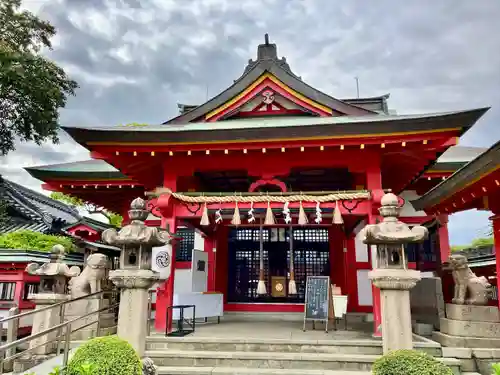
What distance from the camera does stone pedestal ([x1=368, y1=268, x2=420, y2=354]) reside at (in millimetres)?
6117

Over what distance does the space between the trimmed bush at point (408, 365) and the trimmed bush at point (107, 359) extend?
319 cm

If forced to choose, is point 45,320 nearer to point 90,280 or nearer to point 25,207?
point 90,280

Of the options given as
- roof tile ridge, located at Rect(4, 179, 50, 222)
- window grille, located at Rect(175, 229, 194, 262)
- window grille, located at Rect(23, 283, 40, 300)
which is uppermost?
roof tile ridge, located at Rect(4, 179, 50, 222)

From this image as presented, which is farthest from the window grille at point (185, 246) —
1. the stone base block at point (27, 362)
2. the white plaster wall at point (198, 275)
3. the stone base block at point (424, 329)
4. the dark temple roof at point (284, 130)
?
the stone base block at point (424, 329)

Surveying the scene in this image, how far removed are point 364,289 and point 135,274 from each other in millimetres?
8173

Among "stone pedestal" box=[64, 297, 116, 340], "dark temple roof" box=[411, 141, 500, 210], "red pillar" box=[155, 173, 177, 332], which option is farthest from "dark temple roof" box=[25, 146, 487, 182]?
"stone pedestal" box=[64, 297, 116, 340]

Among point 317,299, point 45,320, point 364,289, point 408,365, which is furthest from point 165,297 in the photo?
point 364,289

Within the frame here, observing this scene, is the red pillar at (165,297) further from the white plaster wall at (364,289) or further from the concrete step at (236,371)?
the white plaster wall at (364,289)

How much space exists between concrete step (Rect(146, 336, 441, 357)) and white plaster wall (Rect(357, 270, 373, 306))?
16.0ft

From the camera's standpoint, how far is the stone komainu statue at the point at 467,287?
305 inches

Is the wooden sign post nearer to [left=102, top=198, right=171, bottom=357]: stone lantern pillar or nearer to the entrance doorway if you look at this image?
the entrance doorway

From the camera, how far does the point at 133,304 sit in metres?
6.75

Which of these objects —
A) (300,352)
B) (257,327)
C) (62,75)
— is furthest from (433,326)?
(62,75)

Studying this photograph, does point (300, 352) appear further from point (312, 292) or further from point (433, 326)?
point (433, 326)
